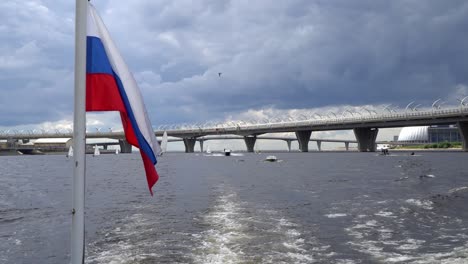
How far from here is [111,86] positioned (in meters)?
8.59

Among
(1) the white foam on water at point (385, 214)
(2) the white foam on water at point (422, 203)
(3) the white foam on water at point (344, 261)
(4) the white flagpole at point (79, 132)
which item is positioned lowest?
(1) the white foam on water at point (385, 214)

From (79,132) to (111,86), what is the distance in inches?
52.1

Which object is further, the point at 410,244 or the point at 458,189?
the point at 458,189

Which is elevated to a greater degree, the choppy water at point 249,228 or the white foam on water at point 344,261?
the white foam on water at point 344,261

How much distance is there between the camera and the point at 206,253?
58.5 feet

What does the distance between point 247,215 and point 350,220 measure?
6.19 meters

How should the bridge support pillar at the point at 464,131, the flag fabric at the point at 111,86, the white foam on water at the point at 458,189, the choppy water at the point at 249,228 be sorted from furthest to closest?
the bridge support pillar at the point at 464,131
the white foam on water at the point at 458,189
the choppy water at the point at 249,228
the flag fabric at the point at 111,86

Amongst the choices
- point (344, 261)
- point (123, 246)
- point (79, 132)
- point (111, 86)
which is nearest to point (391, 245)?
point (344, 261)

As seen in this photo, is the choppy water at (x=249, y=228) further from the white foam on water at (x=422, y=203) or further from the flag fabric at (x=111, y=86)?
Result: the flag fabric at (x=111, y=86)

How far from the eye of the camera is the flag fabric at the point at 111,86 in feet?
27.8

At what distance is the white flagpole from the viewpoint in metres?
7.61

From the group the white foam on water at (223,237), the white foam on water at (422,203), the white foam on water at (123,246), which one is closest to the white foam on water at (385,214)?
the white foam on water at (422,203)

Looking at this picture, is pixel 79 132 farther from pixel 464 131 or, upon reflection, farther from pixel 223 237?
pixel 464 131

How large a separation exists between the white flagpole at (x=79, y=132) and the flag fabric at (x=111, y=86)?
2.04 feet
